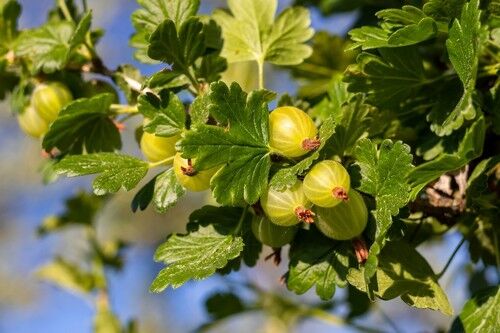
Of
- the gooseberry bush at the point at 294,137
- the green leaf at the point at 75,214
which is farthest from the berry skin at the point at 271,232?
the green leaf at the point at 75,214

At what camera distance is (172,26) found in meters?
0.60

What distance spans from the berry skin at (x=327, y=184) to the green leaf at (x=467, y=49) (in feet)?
0.35

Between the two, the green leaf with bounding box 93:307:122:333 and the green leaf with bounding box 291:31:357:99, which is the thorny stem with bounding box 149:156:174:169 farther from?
the green leaf with bounding box 93:307:122:333

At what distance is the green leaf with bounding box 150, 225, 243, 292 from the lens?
58 cm

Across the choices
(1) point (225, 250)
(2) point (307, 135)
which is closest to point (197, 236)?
(1) point (225, 250)

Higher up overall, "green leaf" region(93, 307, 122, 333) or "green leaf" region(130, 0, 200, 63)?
"green leaf" region(130, 0, 200, 63)

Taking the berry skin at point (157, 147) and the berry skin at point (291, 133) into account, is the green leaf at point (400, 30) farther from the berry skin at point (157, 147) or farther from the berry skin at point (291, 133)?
the berry skin at point (157, 147)

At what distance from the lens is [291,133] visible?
0.56 meters

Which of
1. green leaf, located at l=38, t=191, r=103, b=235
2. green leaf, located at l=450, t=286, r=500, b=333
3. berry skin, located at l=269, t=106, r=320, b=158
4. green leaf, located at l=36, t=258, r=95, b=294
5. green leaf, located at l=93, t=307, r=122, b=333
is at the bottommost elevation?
green leaf, located at l=93, t=307, r=122, b=333

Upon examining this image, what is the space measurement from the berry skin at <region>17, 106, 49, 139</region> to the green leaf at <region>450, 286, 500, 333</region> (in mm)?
502

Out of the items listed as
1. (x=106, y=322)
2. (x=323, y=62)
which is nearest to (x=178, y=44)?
(x=323, y=62)

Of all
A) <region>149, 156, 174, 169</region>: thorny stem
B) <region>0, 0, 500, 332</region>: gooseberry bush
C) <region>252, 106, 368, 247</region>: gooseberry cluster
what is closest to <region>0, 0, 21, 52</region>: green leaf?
<region>0, 0, 500, 332</region>: gooseberry bush

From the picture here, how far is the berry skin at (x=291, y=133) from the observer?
0.56m

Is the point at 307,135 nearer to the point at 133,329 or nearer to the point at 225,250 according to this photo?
the point at 225,250
